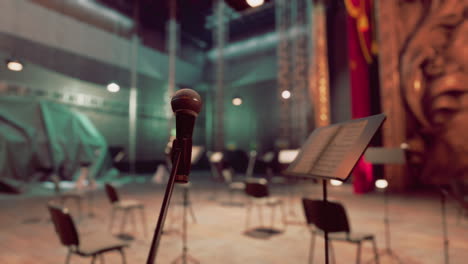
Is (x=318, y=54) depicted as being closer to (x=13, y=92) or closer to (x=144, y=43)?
(x=144, y=43)

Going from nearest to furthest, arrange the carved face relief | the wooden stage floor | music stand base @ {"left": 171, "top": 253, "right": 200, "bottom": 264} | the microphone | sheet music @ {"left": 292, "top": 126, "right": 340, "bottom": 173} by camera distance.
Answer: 1. the microphone
2. sheet music @ {"left": 292, "top": 126, "right": 340, "bottom": 173}
3. music stand base @ {"left": 171, "top": 253, "right": 200, "bottom": 264}
4. the wooden stage floor
5. the carved face relief

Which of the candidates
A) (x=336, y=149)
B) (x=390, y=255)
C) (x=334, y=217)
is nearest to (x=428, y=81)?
(x=390, y=255)

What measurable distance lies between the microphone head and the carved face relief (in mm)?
8492

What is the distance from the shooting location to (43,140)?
1028cm

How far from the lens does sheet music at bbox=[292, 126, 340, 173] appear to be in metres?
1.74

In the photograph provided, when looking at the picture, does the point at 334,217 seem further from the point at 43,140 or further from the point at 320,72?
the point at 43,140

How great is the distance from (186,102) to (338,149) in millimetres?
995

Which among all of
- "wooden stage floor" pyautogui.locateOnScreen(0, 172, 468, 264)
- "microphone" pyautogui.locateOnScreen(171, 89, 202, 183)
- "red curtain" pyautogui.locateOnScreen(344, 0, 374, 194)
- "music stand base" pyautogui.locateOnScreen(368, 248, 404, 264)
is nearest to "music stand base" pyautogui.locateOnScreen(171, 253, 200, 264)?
"wooden stage floor" pyautogui.locateOnScreen(0, 172, 468, 264)

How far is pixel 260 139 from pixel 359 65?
806 cm

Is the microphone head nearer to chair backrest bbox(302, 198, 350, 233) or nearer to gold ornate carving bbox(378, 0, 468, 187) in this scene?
chair backrest bbox(302, 198, 350, 233)

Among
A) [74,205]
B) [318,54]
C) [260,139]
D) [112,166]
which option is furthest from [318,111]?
[112,166]

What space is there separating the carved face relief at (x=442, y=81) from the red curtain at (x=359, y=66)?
107 centimetres

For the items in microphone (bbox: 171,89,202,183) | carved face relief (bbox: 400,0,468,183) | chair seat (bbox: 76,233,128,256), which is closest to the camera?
microphone (bbox: 171,89,202,183)

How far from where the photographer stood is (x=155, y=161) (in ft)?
52.3
